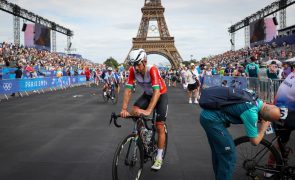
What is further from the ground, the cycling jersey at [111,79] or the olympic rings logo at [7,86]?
the cycling jersey at [111,79]

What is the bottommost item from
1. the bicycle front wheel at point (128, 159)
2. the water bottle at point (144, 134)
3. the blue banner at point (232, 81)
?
the bicycle front wheel at point (128, 159)

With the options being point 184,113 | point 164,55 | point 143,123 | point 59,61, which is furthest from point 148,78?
point 164,55

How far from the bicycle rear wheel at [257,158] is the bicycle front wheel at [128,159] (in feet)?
4.20

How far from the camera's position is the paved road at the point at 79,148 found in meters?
5.55

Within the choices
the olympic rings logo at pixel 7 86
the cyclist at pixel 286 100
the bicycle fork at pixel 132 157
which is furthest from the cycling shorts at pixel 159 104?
the olympic rings logo at pixel 7 86

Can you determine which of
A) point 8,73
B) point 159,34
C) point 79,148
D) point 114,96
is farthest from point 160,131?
point 159,34

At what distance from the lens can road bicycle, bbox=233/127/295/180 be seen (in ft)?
14.6

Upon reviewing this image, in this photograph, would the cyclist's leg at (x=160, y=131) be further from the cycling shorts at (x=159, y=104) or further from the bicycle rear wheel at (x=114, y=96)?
the bicycle rear wheel at (x=114, y=96)

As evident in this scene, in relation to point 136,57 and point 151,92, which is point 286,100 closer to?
point 151,92

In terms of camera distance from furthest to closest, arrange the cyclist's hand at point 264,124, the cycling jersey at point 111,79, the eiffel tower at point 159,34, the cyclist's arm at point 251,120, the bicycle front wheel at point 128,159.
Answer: the eiffel tower at point 159,34 < the cycling jersey at point 111,79 < the bicycle front wheel at point 128,159 < the cyclist's hand at point 264,124 < the cyclist's arm at point 251,120

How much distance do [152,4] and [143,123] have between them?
79.5 meters

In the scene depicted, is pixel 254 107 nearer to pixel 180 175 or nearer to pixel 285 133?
pixel 285 133

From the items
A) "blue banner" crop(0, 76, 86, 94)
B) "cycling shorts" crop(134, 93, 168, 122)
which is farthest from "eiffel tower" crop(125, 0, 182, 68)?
"cycling shorts" crop(134, 93, 168, 122)

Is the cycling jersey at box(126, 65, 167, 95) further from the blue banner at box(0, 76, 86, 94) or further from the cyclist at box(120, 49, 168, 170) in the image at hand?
the blue banner at box(0, 76, 86, 94)
